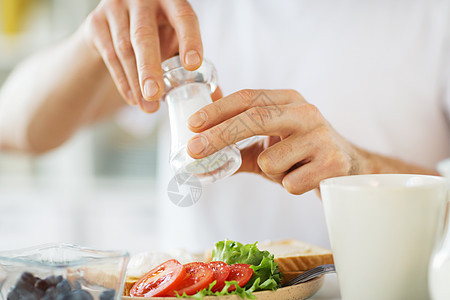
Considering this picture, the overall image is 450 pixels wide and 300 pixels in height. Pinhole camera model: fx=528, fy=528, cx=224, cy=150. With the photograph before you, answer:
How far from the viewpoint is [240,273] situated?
1.96 ft

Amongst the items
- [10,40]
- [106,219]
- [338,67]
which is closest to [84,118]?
[338,67]

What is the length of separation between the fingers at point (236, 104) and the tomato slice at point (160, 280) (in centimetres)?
16

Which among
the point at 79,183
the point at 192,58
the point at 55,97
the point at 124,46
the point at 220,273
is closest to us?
the point at 220,273

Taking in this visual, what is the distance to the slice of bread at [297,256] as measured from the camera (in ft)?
2.24

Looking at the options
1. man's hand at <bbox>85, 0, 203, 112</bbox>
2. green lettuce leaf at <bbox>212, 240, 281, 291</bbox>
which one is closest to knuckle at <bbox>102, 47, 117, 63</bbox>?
man's hand at <bbox>85, 0, 203, 112</bbox>

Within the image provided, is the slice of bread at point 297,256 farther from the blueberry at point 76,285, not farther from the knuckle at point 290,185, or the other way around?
the blueberry at point 76,285

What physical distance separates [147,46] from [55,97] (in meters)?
0.57

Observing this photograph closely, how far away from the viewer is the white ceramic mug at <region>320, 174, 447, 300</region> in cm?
49

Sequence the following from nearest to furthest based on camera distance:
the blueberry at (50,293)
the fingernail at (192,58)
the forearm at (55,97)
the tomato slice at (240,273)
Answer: the blueberry at (50,293) < the tomato slice at (240,273) < the fingernail at (192,58) < the forearm at (55,97)

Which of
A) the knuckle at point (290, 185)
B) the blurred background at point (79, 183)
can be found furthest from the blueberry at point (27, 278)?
the blurred background at point (79, 183)

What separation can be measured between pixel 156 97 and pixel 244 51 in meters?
0.66

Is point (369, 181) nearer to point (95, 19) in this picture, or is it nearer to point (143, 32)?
point (143, 32)

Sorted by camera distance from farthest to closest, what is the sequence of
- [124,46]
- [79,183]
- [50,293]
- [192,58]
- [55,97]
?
[79,183], [55,97], [124,46], [192,58], [50,293]

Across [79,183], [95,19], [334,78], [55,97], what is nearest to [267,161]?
[95,19]
